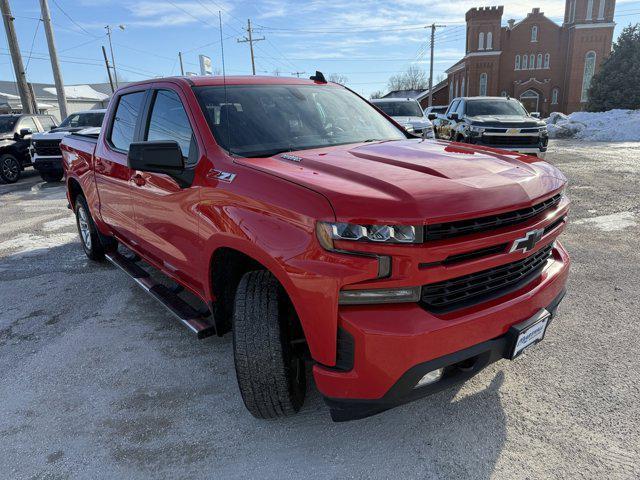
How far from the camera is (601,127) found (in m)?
22.8

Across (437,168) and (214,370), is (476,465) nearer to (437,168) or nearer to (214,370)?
(437,168)

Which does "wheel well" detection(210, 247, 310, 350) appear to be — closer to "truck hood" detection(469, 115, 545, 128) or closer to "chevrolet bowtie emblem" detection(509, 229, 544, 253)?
"chevrolet bowtie emblem" detection(509, 229, 544, 253)

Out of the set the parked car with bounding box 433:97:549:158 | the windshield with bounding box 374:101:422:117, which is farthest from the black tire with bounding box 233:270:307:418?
the windshield with bounding box 374:101:422:117

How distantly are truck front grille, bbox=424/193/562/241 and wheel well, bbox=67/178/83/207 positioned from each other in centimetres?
474

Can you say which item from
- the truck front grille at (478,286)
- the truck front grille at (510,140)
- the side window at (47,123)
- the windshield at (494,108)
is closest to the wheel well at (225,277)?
the truck front grille at (478,286)

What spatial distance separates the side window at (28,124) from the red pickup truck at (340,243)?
12640mm

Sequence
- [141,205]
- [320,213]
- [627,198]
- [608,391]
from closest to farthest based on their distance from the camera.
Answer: [320,213]
[608,391]
[141,205]
[627,198]

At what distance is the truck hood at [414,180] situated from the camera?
195 cm

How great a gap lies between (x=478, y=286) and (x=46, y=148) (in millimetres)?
12706

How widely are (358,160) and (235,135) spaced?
2.66ft

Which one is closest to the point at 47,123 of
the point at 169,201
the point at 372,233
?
the point at 169,201

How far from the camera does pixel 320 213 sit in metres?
1.97

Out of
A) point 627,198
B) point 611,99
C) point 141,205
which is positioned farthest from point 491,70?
point 141,205

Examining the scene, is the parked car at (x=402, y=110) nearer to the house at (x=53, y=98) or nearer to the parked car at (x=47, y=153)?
the parked car at (x=47, y=153)
